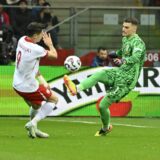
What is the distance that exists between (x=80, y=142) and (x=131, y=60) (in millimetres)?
2056

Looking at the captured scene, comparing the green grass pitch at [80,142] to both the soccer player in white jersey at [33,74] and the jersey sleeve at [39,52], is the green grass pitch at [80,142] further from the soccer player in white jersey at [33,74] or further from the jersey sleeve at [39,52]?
the jersey sleeve at [39,52]

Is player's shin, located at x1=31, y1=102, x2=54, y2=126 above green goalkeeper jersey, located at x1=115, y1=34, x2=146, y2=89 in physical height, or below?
below

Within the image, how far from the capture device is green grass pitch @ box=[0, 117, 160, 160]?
11.0 metres

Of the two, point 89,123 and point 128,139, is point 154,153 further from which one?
point 89,123

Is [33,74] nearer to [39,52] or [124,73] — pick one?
Result: [39,52]

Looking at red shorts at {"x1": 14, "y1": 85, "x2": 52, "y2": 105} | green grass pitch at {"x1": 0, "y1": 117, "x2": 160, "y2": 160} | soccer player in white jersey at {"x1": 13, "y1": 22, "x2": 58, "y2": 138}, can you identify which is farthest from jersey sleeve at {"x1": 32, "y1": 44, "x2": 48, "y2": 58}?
green grass pitch at {"x1": 0, "y1": 117, "x2": 160, "y2": 160}

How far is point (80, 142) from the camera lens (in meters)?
12.8

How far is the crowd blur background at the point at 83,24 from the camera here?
21.9m

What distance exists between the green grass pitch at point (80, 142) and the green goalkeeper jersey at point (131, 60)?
1.06m

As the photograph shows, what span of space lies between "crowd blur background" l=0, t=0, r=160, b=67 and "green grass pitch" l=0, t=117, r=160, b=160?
14.7ft

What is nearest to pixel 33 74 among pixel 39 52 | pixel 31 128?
pixel 39 52

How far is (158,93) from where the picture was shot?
1970 centimetres

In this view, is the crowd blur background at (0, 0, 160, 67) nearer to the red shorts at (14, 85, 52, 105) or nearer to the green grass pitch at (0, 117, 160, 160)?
the green grass pitch at (0, 117, 160, 160)

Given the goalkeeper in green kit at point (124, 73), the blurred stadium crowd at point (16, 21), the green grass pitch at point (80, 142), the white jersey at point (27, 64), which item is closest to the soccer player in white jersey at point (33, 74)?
the white jersey at point (27, 64)
